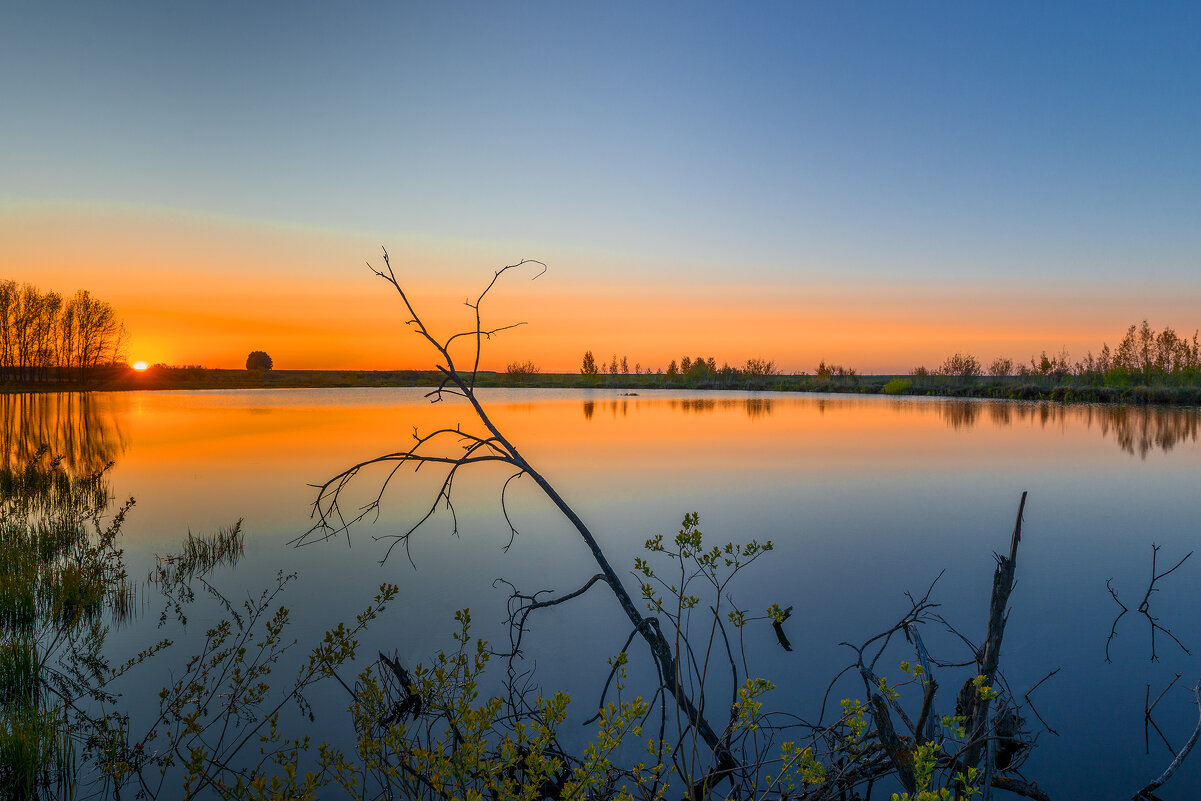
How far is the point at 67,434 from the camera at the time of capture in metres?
17.7

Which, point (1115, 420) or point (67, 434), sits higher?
point (67, 434)

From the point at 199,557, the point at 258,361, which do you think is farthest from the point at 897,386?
the point at 258,361

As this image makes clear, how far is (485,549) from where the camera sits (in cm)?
739

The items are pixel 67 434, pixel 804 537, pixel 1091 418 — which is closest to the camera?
pixel 804 537

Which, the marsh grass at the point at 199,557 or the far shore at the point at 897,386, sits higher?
the far shore at the point at 897,386

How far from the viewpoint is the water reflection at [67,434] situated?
41.8 feet

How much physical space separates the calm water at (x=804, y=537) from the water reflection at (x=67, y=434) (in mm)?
181

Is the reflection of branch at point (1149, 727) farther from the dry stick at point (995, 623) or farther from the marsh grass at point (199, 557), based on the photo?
the marsh grass at point (199, 557)

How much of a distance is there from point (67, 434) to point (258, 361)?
3472 inches

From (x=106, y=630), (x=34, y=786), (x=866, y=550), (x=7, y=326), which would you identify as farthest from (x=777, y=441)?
(x=7, y=326)

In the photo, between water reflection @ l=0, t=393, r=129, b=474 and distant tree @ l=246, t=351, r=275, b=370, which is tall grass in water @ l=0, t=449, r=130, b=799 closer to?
water reflection @ l=0, t=393, r=129, b=474

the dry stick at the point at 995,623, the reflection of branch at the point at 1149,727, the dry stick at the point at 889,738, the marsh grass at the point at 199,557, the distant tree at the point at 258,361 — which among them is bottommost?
the reflection of branch at the point at 1149,727

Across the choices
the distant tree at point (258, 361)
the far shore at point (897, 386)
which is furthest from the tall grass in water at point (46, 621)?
the distant tree at point (258, 361)

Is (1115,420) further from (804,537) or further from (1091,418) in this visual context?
(804,537)
